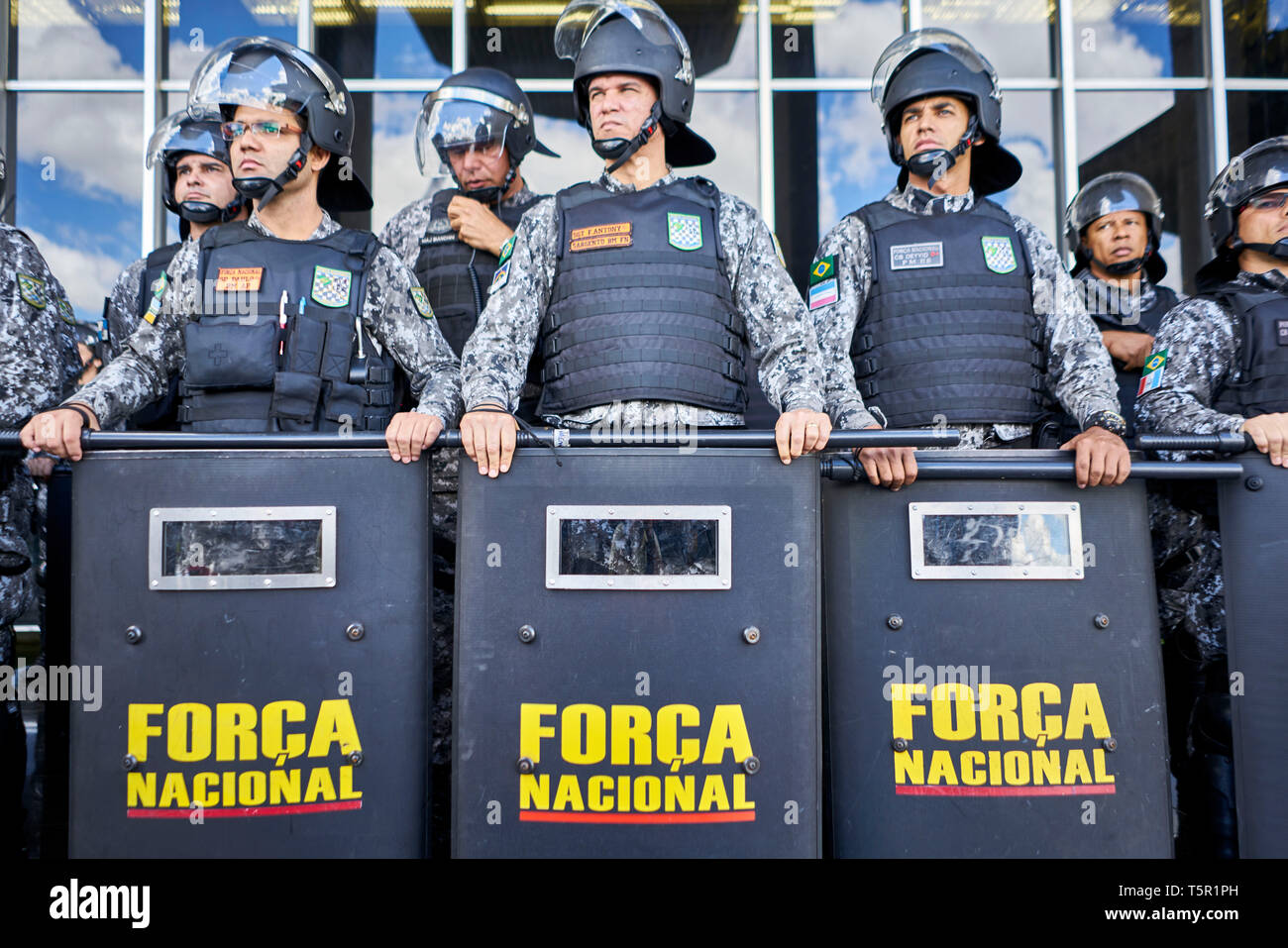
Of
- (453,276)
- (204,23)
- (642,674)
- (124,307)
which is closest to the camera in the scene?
(642,674)

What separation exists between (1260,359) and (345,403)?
2896 mm

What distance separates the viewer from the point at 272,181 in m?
2.95

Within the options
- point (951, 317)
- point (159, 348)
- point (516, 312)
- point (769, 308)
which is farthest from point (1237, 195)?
point (159, 348)

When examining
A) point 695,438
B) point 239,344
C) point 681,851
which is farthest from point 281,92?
point 681,851

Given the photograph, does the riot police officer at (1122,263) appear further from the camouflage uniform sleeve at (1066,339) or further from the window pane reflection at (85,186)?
the window pane reflection at (85,186)

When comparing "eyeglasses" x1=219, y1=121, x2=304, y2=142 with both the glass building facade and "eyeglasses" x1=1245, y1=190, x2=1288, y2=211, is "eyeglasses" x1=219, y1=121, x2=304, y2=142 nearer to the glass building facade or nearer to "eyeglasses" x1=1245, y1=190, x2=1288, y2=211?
"eyeglasses" x1=1245, y1=190, x2=1288, y2=211

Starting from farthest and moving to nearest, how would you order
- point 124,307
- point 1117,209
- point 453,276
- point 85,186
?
point 85,186
point 1117,209
point 124,307
point 453,276

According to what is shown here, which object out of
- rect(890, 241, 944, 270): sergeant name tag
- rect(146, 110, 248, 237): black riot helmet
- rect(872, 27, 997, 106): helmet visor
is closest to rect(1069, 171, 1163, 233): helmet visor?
rect(872, 27, 997, 106): helmet visor

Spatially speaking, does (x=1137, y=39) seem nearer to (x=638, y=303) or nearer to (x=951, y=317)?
(x=951, y=317)

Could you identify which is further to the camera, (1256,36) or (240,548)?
(1256,36)

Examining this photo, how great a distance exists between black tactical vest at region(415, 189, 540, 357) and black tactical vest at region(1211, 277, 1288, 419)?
2550mm

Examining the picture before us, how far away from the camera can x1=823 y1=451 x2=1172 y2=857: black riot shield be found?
86.0 inches

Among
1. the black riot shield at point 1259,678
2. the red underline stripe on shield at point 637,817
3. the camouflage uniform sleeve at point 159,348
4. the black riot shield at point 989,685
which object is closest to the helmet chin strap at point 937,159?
the black riot shield at point 989,685

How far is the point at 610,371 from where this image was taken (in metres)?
2.68
